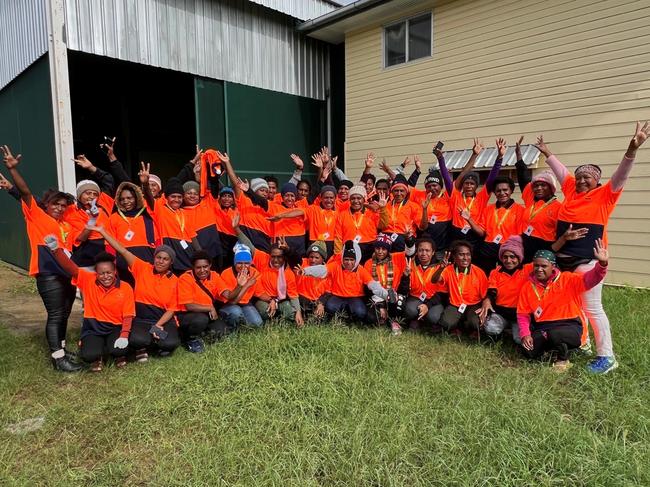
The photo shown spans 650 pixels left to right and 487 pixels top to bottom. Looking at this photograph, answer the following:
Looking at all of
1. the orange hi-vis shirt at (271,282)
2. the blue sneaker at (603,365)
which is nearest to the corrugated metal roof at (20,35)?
the orange hi-vis shirt at (271,282)

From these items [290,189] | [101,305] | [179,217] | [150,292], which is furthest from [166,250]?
[290,189]

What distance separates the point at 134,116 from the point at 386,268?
13.1 meters

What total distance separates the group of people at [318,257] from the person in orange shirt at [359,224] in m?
0.02

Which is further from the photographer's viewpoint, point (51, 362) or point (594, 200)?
point (51, 362)

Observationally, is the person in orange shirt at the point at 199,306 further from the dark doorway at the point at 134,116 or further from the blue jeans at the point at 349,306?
the dark doorway at the point at 134,116

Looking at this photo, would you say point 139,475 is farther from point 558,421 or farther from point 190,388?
point 558,421

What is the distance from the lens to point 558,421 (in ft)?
9.27

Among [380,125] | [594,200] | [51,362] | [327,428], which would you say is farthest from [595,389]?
[380,125]

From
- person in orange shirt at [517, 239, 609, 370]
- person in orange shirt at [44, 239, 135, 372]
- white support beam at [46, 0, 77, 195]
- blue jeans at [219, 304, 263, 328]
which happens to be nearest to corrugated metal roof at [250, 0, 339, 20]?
white support beam at [46, 0, 77, 195]

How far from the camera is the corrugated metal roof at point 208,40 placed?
7.23 meters

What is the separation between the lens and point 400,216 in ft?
17.8

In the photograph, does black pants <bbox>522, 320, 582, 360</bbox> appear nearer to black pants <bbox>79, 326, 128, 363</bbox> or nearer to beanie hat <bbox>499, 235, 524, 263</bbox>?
beanie hat <bbox>499, 235, 524, 263</bbox>

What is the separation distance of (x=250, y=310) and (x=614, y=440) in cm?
345

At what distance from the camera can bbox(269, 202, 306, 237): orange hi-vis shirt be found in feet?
17.8
